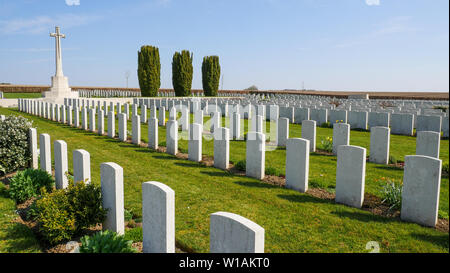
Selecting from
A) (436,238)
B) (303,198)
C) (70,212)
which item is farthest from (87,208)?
(436,238)

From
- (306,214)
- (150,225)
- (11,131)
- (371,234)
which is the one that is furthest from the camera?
(11,131)

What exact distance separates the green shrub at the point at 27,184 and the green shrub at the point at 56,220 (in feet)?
5.04

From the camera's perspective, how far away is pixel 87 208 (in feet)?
14.4

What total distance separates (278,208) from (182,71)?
3544 cm

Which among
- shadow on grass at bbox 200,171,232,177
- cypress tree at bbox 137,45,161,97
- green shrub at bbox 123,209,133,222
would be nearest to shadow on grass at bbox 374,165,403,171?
shadow on grass at bbox 200,171,232,177

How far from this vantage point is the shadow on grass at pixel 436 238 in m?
4.26

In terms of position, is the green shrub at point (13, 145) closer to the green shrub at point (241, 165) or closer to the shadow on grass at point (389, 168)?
the green shrub at point (241, 165)

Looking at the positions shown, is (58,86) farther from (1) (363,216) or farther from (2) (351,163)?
(1) (363,216)

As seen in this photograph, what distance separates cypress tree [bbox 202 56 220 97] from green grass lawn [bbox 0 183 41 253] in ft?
130

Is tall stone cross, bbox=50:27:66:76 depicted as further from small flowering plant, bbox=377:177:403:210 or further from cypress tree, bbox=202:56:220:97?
small flowering plant, bbox=377:177:403:210

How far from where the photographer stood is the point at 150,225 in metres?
3.61
